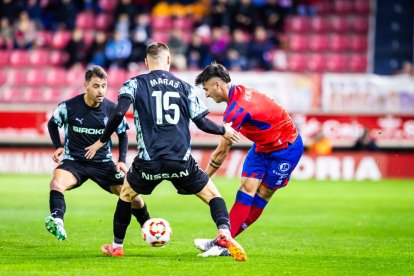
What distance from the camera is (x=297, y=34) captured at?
99.2 feet

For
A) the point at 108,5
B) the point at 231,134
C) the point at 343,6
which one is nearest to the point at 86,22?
the point at 108,5

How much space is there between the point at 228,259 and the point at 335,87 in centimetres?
1687

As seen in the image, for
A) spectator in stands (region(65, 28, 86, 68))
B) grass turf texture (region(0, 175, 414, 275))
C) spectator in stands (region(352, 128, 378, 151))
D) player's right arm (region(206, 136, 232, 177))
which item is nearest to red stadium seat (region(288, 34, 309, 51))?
spectator in stands (region(352, 128, 378, 151))

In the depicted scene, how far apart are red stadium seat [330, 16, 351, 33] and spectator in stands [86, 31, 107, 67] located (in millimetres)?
7504

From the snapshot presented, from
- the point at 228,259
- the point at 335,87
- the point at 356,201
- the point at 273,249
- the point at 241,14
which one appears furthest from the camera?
the point at 241,14

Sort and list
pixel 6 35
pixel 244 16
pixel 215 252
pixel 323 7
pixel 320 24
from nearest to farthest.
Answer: pixel 215 252
pixel 244 16
pixel 320 24
pixel 6 35
pixel 323 7

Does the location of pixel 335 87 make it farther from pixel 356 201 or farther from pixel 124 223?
pixel 124 223

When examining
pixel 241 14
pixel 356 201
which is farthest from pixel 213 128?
pixel 241 14

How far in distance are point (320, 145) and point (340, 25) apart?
17.8 ft

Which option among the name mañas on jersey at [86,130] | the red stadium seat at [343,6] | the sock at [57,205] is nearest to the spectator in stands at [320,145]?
the red stadium seat at [343,6]

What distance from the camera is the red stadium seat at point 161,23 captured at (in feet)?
100

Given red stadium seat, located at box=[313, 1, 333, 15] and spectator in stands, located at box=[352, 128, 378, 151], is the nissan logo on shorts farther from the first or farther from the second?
red stadium seat, located at box=[313, 1, 333, 15]

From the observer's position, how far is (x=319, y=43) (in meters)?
29.9

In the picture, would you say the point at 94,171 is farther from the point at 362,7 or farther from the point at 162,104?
the point at 362,7
